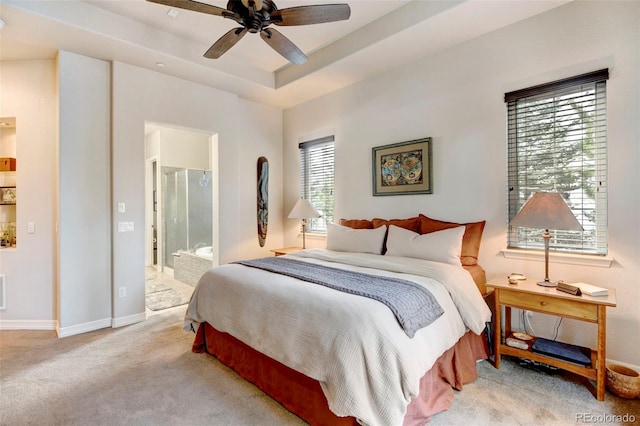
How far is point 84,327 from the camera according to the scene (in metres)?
3.20

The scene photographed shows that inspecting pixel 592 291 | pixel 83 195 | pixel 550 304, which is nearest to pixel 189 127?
pixel 83 195

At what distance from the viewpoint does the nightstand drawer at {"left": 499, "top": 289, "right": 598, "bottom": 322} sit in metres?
2.01

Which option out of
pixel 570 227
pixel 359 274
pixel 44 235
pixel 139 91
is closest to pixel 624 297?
pixel 570 227

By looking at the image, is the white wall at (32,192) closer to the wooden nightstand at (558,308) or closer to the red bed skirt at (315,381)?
the red bed skirt at (315,381)

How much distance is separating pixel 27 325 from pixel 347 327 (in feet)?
12.4

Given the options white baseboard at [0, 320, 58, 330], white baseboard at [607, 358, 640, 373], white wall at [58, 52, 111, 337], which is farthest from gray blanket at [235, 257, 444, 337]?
white baseboard at [0, 320, 58, 330]

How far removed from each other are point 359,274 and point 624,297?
6.31 ft

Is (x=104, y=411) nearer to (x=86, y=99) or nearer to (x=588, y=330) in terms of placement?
(x=86, y=99)

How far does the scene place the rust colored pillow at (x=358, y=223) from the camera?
3705mm

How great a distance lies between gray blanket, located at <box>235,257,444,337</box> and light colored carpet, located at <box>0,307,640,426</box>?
0.63m

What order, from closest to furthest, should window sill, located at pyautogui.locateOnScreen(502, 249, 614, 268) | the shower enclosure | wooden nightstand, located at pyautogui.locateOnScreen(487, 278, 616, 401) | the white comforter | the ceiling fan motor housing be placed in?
the white comforter
wooden nightstand, located at pyautogui.locateOnScreen(487, 278, 616, 401)
the ceiling fan motor housing
window sill, located at pyautogui.locateOnScreen(502, 249, 614, 268)
the shower enclosure

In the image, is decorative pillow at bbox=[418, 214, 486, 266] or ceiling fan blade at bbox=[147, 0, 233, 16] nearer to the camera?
ceiling fan blade at bbox=[147, 0, 233, 16]

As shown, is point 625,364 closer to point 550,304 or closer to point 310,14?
point 550,304

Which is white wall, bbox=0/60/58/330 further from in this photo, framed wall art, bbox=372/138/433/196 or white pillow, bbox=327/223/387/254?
framed wall art, bbox=372/138/433/196
